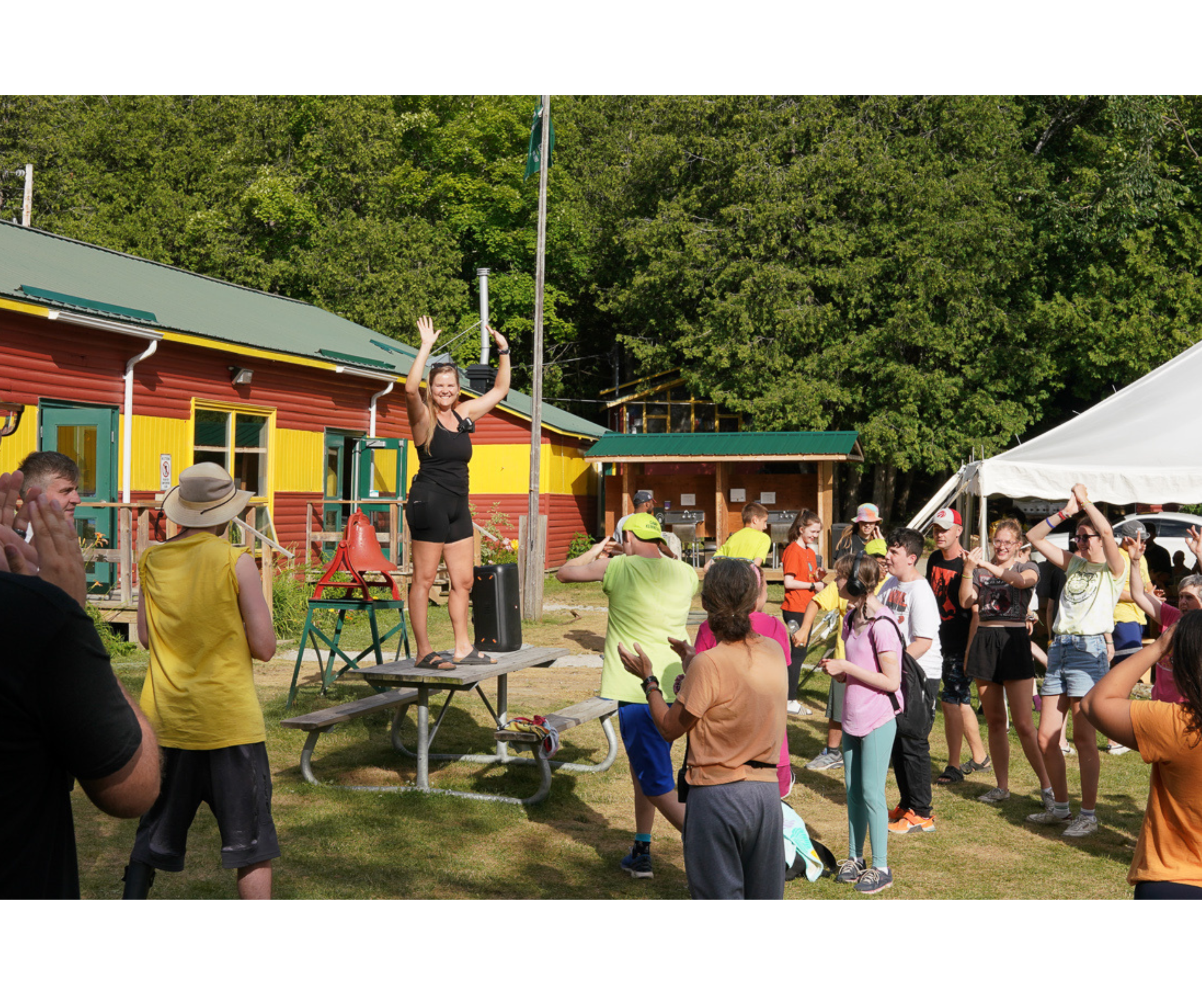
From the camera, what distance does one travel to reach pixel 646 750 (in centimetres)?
526

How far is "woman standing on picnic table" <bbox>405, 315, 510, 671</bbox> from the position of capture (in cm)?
584

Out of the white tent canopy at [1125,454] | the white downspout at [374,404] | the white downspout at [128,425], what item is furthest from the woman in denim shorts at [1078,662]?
the white downspout at [374,404]

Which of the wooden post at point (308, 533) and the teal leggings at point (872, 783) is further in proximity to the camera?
the wooden post at point (308, 533)

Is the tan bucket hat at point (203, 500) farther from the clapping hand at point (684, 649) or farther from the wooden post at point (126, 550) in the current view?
the wooden post at point (126, 550)

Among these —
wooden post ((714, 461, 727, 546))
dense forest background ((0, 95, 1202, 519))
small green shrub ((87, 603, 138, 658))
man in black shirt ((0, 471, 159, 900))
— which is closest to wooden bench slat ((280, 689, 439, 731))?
man in black shirt ((0, 471, 159, 900))


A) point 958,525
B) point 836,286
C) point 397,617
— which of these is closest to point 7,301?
point 397,617

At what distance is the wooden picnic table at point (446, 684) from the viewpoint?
625cm

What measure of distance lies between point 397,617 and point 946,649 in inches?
378

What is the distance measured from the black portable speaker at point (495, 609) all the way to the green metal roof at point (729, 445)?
61.5 feet

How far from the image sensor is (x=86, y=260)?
640 inches

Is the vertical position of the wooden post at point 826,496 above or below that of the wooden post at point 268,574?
above

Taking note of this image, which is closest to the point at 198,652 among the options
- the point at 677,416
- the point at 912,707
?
the point at 912,707

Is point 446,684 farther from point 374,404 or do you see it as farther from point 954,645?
point 374,404

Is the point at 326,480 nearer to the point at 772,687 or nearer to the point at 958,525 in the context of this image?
the point at 958,525
